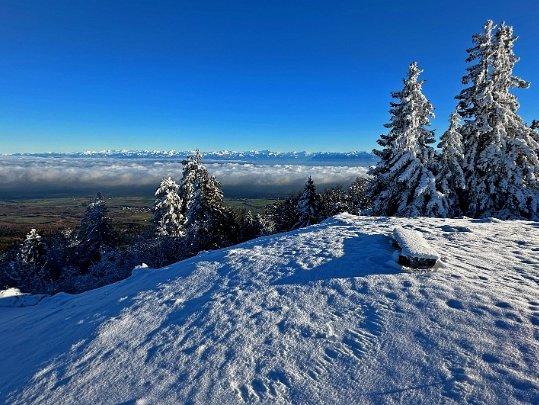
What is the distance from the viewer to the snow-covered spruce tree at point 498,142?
19.6 m

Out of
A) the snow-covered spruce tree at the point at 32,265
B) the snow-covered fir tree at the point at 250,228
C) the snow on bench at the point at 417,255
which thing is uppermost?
the snow on bench at the point at 417,255

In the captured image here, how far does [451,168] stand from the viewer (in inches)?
866

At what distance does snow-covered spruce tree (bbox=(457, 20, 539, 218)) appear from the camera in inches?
772

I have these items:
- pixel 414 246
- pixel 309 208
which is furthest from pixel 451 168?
pixel 309 208

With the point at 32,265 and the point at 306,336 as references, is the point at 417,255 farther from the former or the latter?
the point at 32,265

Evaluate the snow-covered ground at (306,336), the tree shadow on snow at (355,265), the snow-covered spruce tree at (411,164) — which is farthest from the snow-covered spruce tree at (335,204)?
the snow-covered ground at (306,336)

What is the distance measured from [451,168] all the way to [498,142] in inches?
119

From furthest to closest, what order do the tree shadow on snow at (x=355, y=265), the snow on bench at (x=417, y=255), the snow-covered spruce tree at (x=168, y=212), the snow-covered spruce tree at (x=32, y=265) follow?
the snow-covered spruce tree at (x=32, y=265)
the snow-covered spruce tree at (x=168, y=212)
the tree shadow on snow at (x=355, y=265)
the snow on bench at (x=417, y=255)

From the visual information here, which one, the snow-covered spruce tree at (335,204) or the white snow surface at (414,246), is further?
Answer: the snow-covered spruce tree at (335,204)

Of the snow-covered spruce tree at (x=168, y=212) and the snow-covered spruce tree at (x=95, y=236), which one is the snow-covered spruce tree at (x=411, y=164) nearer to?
the snow-covered spruce tree at (x=168, y=212)

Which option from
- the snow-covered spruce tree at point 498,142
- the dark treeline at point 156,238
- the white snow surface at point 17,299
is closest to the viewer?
the white snow surface at point 17,299

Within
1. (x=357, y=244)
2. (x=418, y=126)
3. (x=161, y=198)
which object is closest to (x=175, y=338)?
(x=357, y=244)

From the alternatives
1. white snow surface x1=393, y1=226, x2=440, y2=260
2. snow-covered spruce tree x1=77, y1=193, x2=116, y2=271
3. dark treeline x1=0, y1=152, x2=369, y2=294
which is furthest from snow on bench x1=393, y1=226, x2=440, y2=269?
snow-covered spruce tree x1=77, y1=193, x2=116, y2=271

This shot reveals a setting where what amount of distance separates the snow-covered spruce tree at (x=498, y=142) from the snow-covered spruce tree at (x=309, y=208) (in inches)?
680
